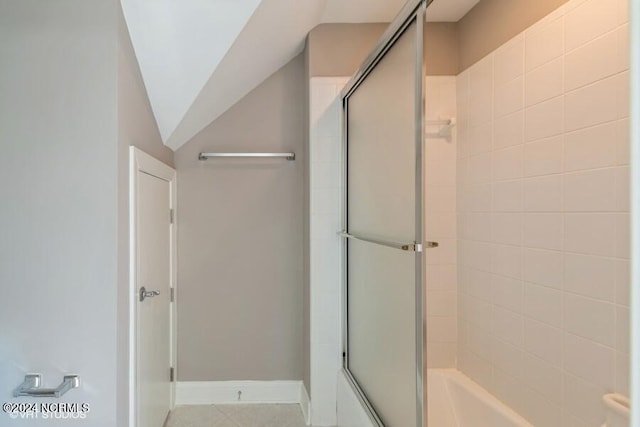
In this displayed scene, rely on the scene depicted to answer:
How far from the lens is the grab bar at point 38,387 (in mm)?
1442

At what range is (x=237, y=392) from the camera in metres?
2.73

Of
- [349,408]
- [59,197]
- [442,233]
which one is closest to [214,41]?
[59,197]

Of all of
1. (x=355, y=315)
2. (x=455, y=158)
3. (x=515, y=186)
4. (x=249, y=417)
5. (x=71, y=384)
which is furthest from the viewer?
(x=249, y=417)

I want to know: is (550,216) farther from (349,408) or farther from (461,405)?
(349,408)

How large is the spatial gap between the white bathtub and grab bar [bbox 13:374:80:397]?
1.85 meters

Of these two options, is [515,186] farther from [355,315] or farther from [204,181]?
[204,181]

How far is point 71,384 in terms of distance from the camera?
151 cm

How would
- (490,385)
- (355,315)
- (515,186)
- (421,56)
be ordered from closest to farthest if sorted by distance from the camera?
(421,56) < (515,186) < (490,385) < (355,315)

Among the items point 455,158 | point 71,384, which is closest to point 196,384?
point 71,384

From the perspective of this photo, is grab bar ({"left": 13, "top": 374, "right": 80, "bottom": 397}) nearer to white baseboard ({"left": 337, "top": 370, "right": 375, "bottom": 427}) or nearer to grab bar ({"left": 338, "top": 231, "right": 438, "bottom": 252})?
white baseboard ({"left": 337, "top": 370, "right": 375, "bottom": 427})

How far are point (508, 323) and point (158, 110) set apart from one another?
2.24 meters

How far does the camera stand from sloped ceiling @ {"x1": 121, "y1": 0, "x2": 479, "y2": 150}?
70.9 inches

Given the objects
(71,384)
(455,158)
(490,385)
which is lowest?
(490,385)

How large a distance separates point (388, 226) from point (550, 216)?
71cm
